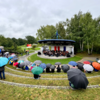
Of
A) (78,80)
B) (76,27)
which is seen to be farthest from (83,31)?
(78,80)

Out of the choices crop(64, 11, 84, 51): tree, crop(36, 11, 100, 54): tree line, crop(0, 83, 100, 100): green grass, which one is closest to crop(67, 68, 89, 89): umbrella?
crop(0, 83, 100, 100): green grass

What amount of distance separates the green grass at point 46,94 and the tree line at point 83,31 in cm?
2007

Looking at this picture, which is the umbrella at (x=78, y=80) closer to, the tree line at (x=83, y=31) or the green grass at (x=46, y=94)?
the green grass at (x=46, y=94)

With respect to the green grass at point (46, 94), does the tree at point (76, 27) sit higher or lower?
higher

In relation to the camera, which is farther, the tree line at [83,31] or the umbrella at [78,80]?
the tree line at [83,31]

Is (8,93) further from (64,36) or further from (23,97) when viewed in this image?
(64,36)

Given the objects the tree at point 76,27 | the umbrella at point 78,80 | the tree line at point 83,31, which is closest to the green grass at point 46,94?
the umbrella at point 78,80

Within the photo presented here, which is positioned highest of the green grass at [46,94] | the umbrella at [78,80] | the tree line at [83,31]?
the tree line at [83,31]

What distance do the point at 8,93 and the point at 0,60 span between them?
134 inches

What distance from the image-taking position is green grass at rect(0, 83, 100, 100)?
338 centimetres

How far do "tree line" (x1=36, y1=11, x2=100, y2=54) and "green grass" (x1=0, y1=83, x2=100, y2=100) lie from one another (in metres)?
20.1

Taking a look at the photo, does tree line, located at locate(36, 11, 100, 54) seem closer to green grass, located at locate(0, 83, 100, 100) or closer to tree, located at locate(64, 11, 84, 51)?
tree, located at locate(64, 11, 84, 51)

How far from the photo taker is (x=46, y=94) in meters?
3.61

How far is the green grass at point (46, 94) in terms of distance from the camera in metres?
3.38
